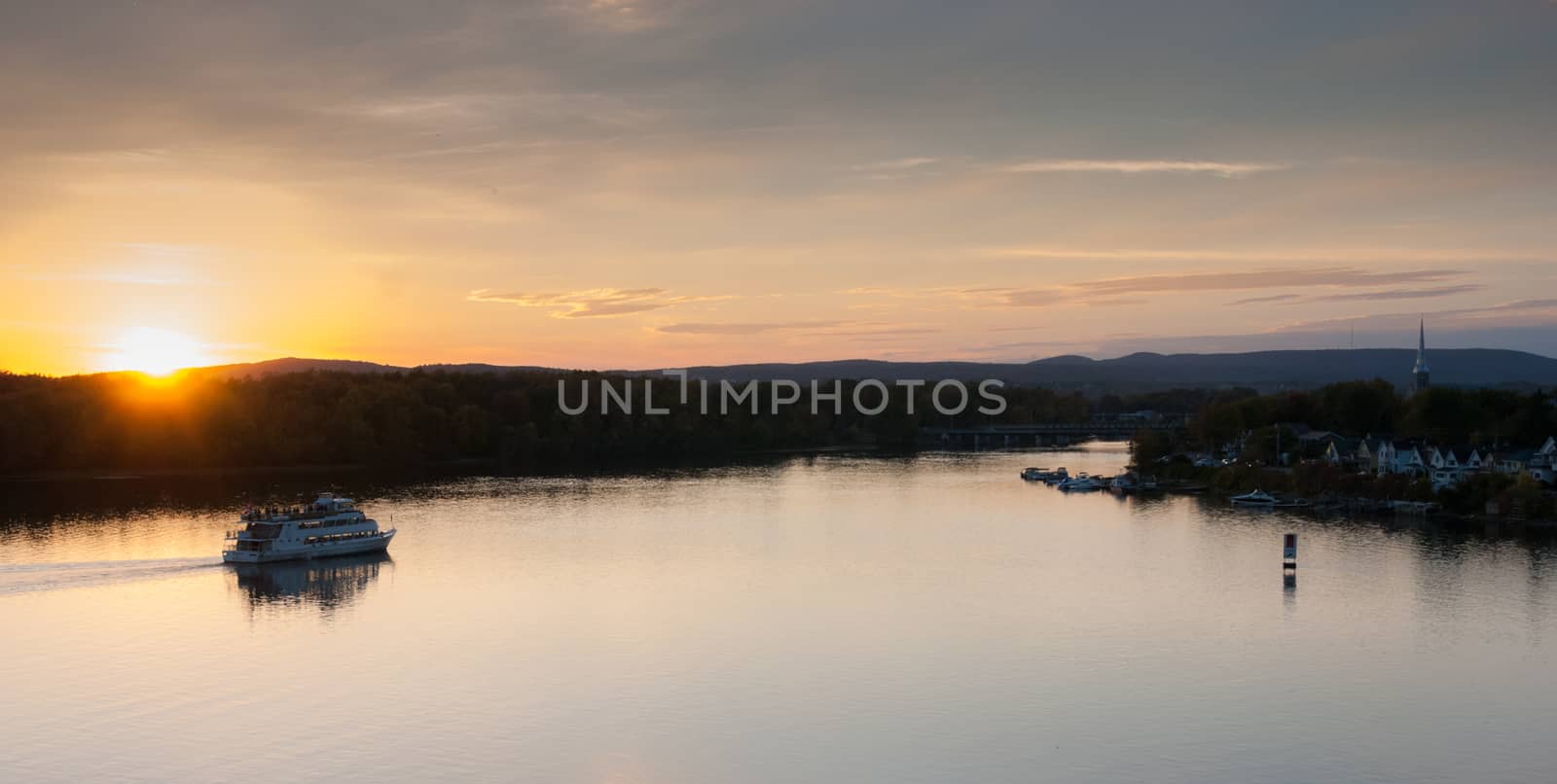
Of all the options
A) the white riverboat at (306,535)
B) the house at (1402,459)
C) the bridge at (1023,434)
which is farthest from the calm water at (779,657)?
the bridge at (1023,434)

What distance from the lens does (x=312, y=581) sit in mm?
32438

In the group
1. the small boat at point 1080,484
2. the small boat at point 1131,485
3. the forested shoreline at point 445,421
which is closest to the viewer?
the small boat at point 1131,485

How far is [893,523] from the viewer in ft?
144

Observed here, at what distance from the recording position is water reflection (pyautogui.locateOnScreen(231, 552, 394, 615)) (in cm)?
2928

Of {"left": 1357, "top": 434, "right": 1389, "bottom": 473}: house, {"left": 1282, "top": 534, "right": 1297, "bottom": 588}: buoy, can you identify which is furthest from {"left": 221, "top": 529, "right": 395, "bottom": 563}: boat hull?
{"left": 1357, "top": 434, "right": 1389, "bottom": 473}: house

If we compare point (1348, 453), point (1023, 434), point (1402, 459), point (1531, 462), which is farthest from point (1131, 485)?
point (1023, 434)

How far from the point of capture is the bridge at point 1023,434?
106 meters

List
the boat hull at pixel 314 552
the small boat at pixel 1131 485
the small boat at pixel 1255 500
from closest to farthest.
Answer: the boat hull at pixel 314 552 < the small boat at pixel 1255 500 < the small boat at pixel 1131 485

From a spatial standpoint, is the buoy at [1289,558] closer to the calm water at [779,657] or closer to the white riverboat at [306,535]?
the calm water at [779,657]

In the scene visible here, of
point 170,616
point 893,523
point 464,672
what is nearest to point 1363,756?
point 464,672

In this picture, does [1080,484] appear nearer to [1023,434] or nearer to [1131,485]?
[1131,485]

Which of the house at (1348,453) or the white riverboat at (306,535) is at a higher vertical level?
the house at (1348,453)

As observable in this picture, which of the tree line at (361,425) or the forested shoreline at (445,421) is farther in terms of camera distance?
the tree line at (361,425)

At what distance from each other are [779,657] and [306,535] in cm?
1817
